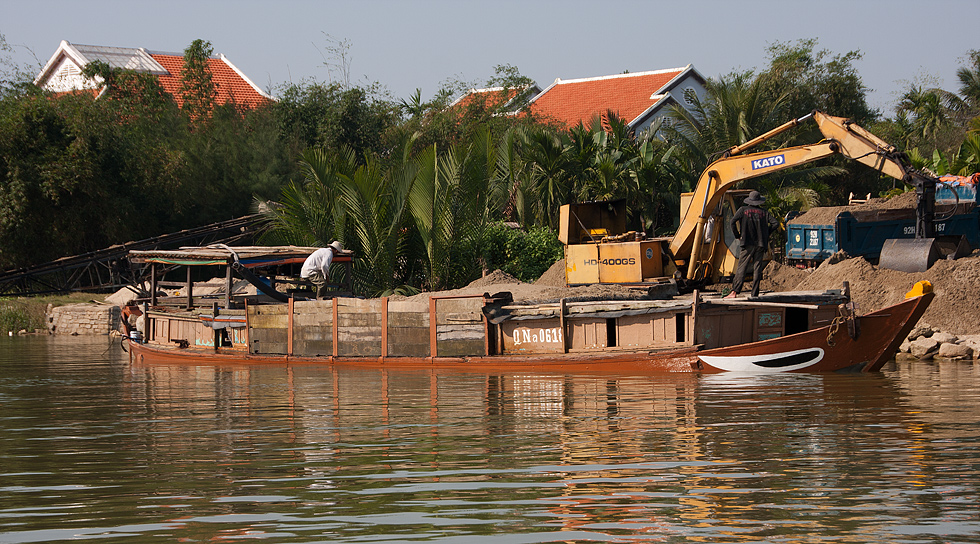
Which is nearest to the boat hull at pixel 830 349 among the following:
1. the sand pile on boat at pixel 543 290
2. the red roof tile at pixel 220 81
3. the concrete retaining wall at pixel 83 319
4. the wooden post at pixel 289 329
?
the sand pile on boat at pixel 543 290

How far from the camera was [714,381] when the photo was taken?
12.2m

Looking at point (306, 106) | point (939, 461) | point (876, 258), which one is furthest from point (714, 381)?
point (306, 106)

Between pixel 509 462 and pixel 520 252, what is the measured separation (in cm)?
1748

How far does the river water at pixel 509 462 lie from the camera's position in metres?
5.32

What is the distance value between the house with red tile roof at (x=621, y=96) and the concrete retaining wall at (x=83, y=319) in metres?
19.9

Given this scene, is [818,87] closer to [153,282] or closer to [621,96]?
[621,96]

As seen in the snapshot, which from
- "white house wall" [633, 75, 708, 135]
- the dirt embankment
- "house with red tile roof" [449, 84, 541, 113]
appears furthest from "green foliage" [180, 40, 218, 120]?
the dirt embankment

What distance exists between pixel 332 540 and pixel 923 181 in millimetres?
13842

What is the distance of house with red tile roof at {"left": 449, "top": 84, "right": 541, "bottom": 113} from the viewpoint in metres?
40.2

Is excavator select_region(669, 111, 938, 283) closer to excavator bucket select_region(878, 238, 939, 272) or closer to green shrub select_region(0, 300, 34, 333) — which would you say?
excavator bucket select_region(878, 238, 939, 272)

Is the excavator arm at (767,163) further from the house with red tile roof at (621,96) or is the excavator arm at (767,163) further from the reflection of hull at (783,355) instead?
the house with red tile roof at (621,96)

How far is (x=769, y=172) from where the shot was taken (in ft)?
51.8

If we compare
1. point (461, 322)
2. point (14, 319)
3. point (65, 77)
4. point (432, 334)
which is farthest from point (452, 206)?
point (65, 77)

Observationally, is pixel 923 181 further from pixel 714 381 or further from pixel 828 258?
pixel 714 381
